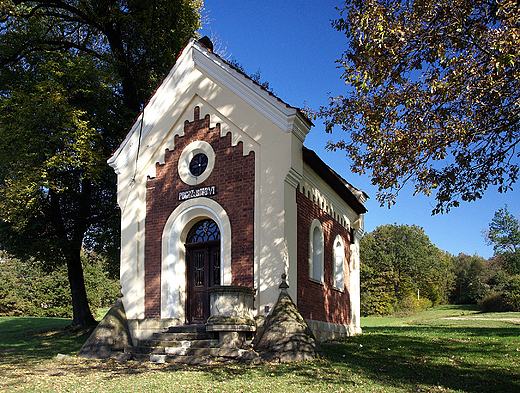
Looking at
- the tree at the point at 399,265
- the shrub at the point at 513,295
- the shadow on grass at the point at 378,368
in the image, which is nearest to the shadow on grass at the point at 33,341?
the shadow on grass at the point at 378,368

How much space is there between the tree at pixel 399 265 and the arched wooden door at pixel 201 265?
4812 centimetres

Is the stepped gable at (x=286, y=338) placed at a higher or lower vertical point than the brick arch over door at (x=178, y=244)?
lower

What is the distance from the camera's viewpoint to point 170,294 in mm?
14648

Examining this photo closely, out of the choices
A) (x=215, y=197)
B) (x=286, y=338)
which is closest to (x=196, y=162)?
(x=215, y=197)

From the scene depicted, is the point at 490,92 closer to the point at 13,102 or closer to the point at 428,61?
the point at 428,61

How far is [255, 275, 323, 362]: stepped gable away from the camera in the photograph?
10875mm

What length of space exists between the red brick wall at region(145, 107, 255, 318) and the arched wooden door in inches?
38.3

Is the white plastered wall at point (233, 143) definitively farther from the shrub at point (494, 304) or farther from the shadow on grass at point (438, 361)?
the shrub at point (494, 304)

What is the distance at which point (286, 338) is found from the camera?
36.9 ft

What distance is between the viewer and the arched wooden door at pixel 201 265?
14641 mm

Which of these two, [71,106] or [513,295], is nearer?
[71,106]

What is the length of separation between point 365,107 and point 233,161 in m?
5.19

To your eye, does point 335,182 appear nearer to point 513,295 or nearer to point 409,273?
point 513,295

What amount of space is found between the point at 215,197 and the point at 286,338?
502 centimetres
